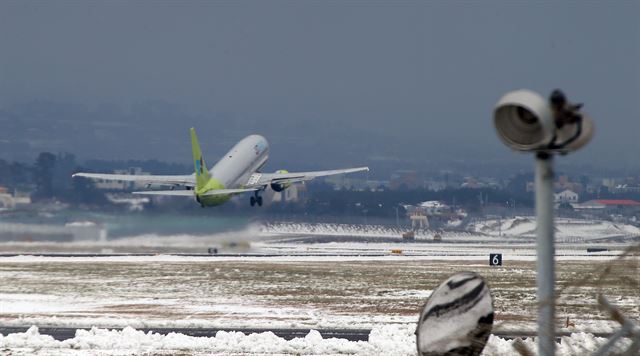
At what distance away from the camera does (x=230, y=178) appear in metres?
113

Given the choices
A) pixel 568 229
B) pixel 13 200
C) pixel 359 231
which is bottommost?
pixel 568 229

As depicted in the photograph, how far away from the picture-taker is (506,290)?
Answer: 2147 inches

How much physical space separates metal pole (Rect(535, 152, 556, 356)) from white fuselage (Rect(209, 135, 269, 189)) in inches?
4088

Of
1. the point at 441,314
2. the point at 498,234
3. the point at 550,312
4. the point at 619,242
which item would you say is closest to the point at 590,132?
the point at 550,312

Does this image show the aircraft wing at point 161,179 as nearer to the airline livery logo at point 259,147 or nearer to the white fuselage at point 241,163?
the white fuselage at point 241,163

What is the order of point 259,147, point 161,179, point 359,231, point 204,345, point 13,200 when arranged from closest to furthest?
point 204,345, point 259,147, point 161,179, point 13,200, point 359,231

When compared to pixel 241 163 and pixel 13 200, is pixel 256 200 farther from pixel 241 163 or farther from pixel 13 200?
pixel 13 200

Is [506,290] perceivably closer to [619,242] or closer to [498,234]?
[619,242]

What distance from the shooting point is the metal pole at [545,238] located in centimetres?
777

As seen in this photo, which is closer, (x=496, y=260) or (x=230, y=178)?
(x=496, y=260)

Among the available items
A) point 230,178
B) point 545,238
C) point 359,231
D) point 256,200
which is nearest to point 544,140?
point 545,238

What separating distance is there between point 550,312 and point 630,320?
2.68 feet

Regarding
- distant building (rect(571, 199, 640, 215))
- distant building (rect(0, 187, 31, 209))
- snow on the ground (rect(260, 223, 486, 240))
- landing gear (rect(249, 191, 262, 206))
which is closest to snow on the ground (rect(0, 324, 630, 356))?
landing gear (rect(249, 191, 262, 206))

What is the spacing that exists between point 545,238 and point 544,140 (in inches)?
27.0
